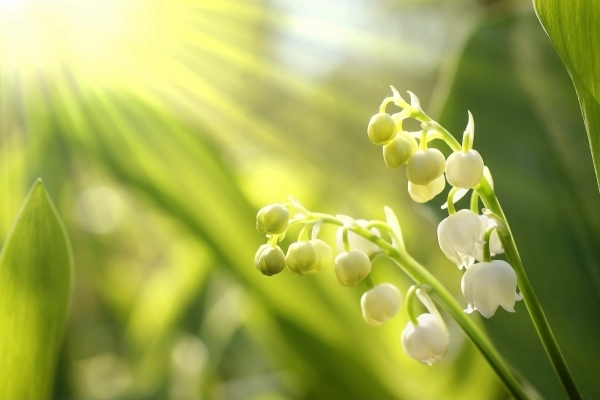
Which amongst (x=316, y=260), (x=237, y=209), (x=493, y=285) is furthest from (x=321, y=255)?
(x=237, y=209)

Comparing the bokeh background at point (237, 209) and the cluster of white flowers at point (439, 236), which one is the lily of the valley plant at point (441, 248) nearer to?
the cluster of white flowers at point (439, 236)

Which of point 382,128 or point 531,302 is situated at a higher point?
point 382,128

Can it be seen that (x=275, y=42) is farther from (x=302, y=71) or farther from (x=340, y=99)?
(x=340, y=99)

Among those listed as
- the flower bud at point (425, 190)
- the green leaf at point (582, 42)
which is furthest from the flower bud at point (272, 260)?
the green leaf at point (582, 42)

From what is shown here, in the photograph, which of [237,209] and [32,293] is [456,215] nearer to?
[32,293]

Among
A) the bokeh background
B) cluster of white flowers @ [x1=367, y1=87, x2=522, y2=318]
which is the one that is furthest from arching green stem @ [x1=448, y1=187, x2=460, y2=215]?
the bokeh background

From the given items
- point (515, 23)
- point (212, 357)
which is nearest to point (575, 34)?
point (515, 23)
